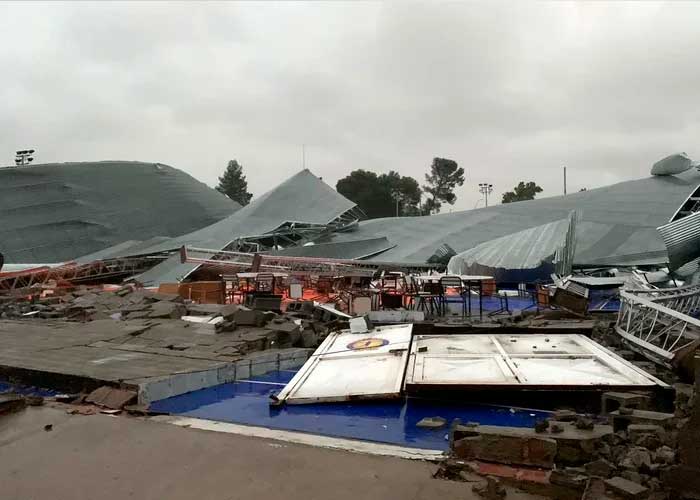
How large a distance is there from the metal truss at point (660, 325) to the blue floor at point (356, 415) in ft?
7.89

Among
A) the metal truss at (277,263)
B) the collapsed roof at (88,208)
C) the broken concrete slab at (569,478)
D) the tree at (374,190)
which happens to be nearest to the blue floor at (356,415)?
the broken concrete slab at (569,478)

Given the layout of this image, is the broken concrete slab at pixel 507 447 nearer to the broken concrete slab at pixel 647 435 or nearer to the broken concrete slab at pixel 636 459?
the broken concrete slab at pixel 636 459

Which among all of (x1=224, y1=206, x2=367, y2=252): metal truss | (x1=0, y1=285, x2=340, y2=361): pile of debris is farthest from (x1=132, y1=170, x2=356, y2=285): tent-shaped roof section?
(x1=0, y1=285, x2=340, y2=361): pile of debris

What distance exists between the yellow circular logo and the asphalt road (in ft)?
11.8

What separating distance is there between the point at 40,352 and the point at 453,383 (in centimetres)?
659

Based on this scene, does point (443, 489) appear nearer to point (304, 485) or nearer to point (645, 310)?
point (304, 485)

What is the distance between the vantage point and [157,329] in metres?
10.3

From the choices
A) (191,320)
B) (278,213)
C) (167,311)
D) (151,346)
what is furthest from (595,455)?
(278,213)

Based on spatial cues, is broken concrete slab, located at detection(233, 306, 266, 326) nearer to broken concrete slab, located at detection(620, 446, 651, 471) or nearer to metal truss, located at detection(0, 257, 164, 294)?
broken concrete slab, located at detection(620, 446, 651, 471)

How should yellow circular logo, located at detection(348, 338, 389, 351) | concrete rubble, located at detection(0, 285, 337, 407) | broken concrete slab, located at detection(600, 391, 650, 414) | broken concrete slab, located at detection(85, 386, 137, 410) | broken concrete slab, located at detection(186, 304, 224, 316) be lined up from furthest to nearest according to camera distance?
broken concrete slab, located at detection(186, 304, 224, 316) → yellow circular logo, located at detection(348, 338, 389, 351) → concrete rubble, located at detection(0, 285, 337, 407) → broken concrete slab, located at detection(85, 386, 137, 410) → broken concrete slab, located at detection(600, 391, 650, 414)

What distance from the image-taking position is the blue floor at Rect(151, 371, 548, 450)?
5.29 metres

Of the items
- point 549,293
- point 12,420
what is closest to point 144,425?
point 12,420

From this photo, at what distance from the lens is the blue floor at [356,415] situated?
529cm

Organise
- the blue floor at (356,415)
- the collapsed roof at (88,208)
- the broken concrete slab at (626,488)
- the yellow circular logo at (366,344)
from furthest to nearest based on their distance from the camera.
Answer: the collapsed roof at (88,208) → the yellow circular logo at (366,344) → the blue floor at (356,415) → the broken concrete slab at (626,488)
